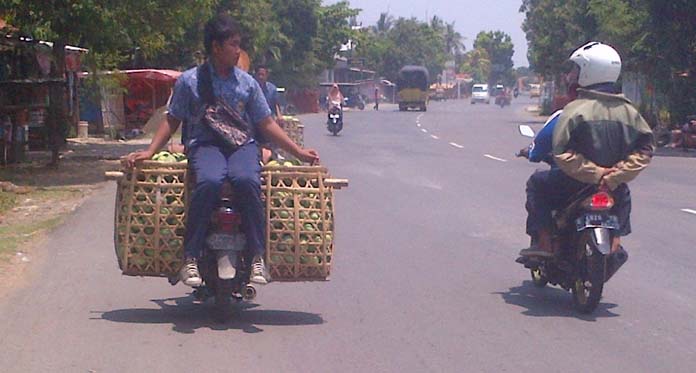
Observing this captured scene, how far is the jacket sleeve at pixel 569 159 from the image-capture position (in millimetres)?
7547

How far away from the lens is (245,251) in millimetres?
7047

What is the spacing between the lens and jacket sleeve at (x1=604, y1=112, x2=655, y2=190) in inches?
297

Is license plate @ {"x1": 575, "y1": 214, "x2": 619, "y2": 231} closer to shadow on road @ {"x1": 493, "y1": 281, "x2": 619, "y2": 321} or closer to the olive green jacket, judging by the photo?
the olive green jacket

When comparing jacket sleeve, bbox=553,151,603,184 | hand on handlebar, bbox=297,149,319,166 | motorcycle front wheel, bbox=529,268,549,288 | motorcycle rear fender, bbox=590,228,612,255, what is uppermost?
hand on handlebar, bbox=297,149,319,166

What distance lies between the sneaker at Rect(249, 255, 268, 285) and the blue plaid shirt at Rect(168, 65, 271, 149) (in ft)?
2.60

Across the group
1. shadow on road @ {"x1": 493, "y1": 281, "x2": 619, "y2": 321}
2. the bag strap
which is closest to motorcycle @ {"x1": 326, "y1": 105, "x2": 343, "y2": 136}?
shadow on road @ {"x1": 493, "y1": 281, "x2": 619, "y2": 321}

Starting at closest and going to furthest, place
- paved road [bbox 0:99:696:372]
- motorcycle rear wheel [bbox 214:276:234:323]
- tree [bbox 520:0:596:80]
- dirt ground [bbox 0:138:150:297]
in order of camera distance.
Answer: paved road [bbox 0:99:696:372]
motorcycle rear wheel [bbox 214:276:234:323]
dirt ground [bbox 0:138:150:297]
tree [bbox 520:0:596:80]

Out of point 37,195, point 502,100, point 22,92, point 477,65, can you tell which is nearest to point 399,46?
point 502,100

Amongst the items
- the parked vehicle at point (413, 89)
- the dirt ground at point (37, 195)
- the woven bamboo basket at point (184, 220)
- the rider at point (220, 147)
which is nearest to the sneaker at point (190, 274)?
the rider at point (220, 147)

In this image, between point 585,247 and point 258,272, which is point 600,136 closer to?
point 585,247

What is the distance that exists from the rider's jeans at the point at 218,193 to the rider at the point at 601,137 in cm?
213

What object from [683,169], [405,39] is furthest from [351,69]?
[683,169]

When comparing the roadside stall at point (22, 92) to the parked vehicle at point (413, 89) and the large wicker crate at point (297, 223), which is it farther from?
the parked vehicle at point (413, 89)

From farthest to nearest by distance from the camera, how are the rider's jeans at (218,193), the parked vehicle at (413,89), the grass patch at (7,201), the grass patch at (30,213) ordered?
1. the parked vehicle at (413,89)
2. the grass patch at (7,201)
3. the grass patch at (30,213)
4. the rider's jeans at (218,193)
